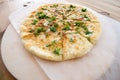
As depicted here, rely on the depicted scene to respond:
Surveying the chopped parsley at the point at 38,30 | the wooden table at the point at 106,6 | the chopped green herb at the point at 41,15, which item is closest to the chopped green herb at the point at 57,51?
the chopped parsley at the point at 38,30

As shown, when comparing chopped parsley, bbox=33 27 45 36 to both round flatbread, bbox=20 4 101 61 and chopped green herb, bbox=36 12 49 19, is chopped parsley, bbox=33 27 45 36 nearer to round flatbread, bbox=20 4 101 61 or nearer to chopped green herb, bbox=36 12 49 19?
round flatbread, bbox=20 4 101 61

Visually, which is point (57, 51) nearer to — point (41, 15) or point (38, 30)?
point (38, 30)

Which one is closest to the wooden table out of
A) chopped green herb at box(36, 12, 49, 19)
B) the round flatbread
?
the round flatbread

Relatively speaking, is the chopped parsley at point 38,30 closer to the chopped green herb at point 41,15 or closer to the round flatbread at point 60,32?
the round flatbread at point 60,32

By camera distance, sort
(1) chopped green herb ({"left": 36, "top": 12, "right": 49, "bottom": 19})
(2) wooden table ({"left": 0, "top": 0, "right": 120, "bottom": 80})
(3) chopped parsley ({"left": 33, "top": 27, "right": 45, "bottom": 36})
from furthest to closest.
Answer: (2) wooden table ({"left": 0, "top": 0, "right": 120, "bottom": 80}) < (1) chopped green herb ({"left": 36, "top": 12, "right": 49, "bottom": 19}) < (3) chopped parsley ({"left": 33, "top": 27, "right": 45, "bottom": 36})

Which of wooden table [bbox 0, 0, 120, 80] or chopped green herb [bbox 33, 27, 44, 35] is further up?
chopped green herb [bbox 33, 27, 44, 35]

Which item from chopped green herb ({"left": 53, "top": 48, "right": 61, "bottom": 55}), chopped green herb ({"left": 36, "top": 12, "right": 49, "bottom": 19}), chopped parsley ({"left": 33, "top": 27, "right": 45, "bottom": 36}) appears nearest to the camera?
chopped green herb ({"left": 53, "top": 48, "right": 61, "bottom": 55})

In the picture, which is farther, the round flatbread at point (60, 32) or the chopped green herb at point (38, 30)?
the chopped green herb at point (38, 30)

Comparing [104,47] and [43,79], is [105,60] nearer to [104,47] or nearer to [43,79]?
[104,47]
